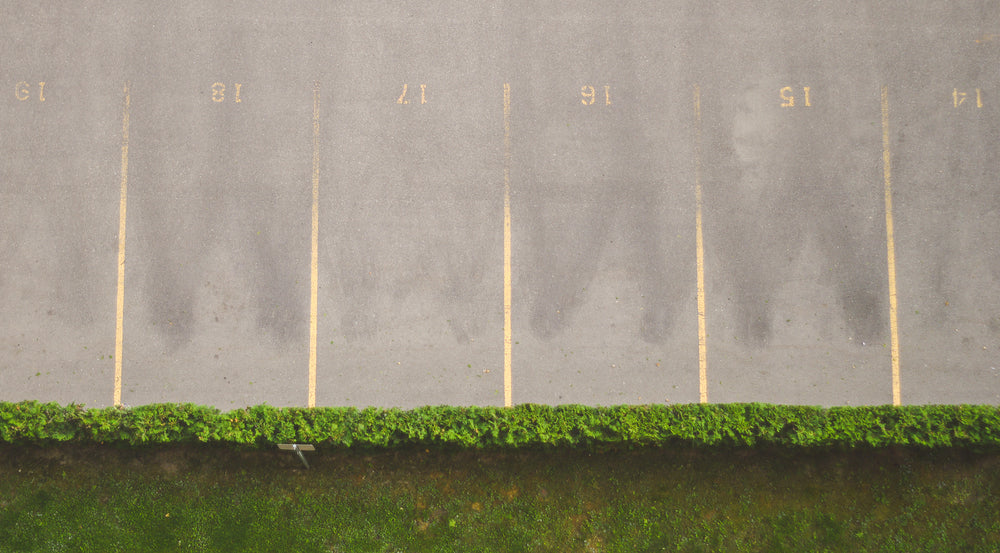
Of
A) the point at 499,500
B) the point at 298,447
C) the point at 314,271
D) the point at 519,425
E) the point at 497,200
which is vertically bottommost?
the point at 499,500

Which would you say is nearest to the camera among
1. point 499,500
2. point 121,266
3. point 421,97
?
point 499,500

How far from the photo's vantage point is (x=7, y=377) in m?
7.59

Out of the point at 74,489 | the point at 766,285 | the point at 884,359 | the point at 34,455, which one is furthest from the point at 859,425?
the point at 34,455

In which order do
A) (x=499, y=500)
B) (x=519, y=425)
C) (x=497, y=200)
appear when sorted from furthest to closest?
(x=497, y=200), (x=499, y=500), (x=519, y=425)

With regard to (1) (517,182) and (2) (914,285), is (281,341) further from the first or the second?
(2) (914,285)

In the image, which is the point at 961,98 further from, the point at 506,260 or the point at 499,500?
the point at 499,500

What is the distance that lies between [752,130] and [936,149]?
7.73 feet

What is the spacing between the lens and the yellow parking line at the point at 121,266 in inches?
299

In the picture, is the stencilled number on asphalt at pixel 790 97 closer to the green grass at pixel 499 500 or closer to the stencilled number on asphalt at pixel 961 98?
the stencilled number on asphalt at pixel 961 98

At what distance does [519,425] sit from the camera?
6996 mm

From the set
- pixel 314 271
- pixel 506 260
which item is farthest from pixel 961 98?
pixel 314 271

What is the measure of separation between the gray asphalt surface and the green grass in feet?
2.53

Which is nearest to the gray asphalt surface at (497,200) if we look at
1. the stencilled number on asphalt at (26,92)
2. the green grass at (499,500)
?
the stencilled number on asphalt at (26,92)

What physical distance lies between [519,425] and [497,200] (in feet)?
9.32
